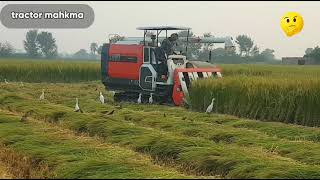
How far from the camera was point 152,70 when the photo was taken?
14891 mm

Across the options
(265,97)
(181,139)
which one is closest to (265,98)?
(265,97)

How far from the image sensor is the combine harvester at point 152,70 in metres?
14.7

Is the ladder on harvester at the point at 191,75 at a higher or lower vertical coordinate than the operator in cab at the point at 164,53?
lower

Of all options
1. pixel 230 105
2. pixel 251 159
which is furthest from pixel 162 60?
pixel 251 159

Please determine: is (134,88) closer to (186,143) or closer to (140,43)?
(140,43)

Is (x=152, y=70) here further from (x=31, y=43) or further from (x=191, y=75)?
(x=31, y=43)

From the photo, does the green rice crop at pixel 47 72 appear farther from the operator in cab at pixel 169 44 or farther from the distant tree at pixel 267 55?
the distant tree at pixel 267 55

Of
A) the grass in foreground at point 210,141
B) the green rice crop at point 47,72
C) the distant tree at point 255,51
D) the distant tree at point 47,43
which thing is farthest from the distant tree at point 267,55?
the grass in foreground at point 210,141

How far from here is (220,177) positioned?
5707 millimetres

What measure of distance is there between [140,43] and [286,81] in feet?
18.2

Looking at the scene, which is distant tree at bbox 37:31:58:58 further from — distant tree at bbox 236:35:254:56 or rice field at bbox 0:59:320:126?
rice field at bbox 0:59:320:126

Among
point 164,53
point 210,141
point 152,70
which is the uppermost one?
point 164,53

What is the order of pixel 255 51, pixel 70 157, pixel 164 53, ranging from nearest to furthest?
pixel 70 157 < pixel 164 53 < pixel 255 51

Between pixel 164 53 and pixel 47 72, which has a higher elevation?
pixel 164 53
